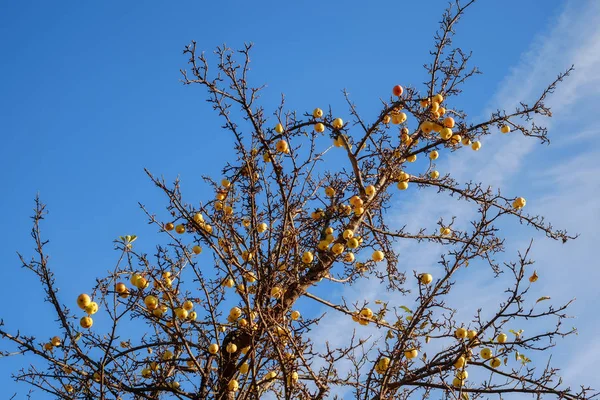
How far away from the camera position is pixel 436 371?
3936mm

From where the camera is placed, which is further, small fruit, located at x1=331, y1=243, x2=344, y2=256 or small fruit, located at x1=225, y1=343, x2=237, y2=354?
small fruit, located at x1=331, y1=243, x2=344, y2=256

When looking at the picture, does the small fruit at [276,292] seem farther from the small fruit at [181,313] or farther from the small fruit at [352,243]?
the small fruit at [352,243]

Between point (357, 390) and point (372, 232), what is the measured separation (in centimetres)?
184

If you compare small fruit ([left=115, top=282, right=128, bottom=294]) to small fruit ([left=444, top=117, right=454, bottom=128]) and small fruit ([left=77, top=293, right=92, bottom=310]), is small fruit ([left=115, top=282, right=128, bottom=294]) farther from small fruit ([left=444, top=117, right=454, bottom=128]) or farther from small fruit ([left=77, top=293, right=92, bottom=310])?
small fruit ([left=444, top=117, right=454, bottom=128])

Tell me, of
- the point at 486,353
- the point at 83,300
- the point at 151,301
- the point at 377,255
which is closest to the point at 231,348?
the point at 151,301

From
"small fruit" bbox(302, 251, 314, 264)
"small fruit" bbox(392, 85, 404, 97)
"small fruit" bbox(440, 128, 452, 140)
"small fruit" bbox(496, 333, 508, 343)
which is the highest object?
"small fruit" bbox(392, 85, 404, 97)

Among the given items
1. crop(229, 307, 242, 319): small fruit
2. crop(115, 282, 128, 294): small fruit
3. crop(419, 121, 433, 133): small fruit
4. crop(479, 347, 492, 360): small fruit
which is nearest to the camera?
crop(115, 282, 128, 294): small fruit

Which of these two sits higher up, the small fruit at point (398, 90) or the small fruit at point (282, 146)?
the small fruit at point (398, 90)

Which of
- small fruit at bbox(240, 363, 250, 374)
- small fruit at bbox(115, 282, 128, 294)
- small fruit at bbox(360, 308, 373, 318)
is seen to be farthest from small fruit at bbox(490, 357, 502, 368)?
small fruit at bbox(115, 282, 128, 294)

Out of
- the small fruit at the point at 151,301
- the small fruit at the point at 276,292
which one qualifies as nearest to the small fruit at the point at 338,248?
the small fruit at the point at 276,292

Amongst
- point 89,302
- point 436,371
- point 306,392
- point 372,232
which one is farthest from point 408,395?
point 89,302

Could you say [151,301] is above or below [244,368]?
above

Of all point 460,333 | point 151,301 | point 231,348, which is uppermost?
point 151,301

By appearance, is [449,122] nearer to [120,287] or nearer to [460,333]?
[460,333]
